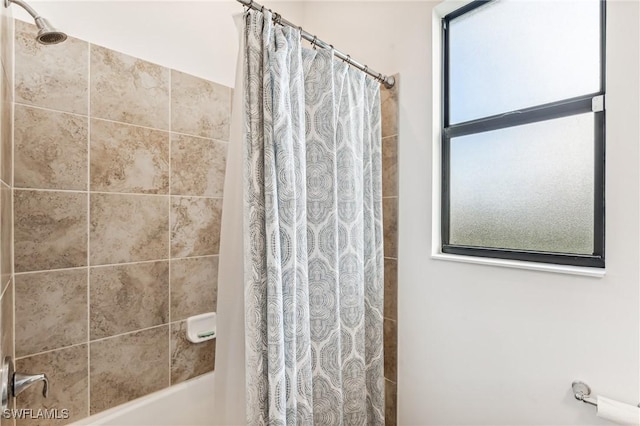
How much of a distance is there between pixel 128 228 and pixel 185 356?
2.40ft

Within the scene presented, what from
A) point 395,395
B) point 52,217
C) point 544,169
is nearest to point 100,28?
point 52,217

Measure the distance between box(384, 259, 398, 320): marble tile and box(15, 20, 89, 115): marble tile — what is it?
62.0 inches

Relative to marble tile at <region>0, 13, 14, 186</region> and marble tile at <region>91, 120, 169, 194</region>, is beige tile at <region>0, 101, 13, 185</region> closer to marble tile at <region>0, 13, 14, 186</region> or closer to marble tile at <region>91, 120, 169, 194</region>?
marble tile at <region>0, 13, 14, 186</region>

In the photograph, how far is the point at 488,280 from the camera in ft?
4.10

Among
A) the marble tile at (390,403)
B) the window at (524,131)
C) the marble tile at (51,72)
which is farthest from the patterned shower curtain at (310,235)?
the marble tile at (51,72)

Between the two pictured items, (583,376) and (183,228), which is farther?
(183,228)

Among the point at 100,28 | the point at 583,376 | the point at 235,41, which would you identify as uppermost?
the point at 235,41

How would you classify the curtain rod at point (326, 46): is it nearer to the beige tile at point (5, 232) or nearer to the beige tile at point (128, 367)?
the beige tile at point (5, 232)

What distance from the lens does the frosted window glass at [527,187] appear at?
3.58 feet

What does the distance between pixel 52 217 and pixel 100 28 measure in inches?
33.5

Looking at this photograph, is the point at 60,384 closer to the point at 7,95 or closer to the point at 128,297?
the point at 128,297

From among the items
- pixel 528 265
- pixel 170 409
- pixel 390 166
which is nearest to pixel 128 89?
pixel 390 166

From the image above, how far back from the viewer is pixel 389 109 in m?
1.62

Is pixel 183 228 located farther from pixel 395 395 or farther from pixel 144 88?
pixel 395 395
